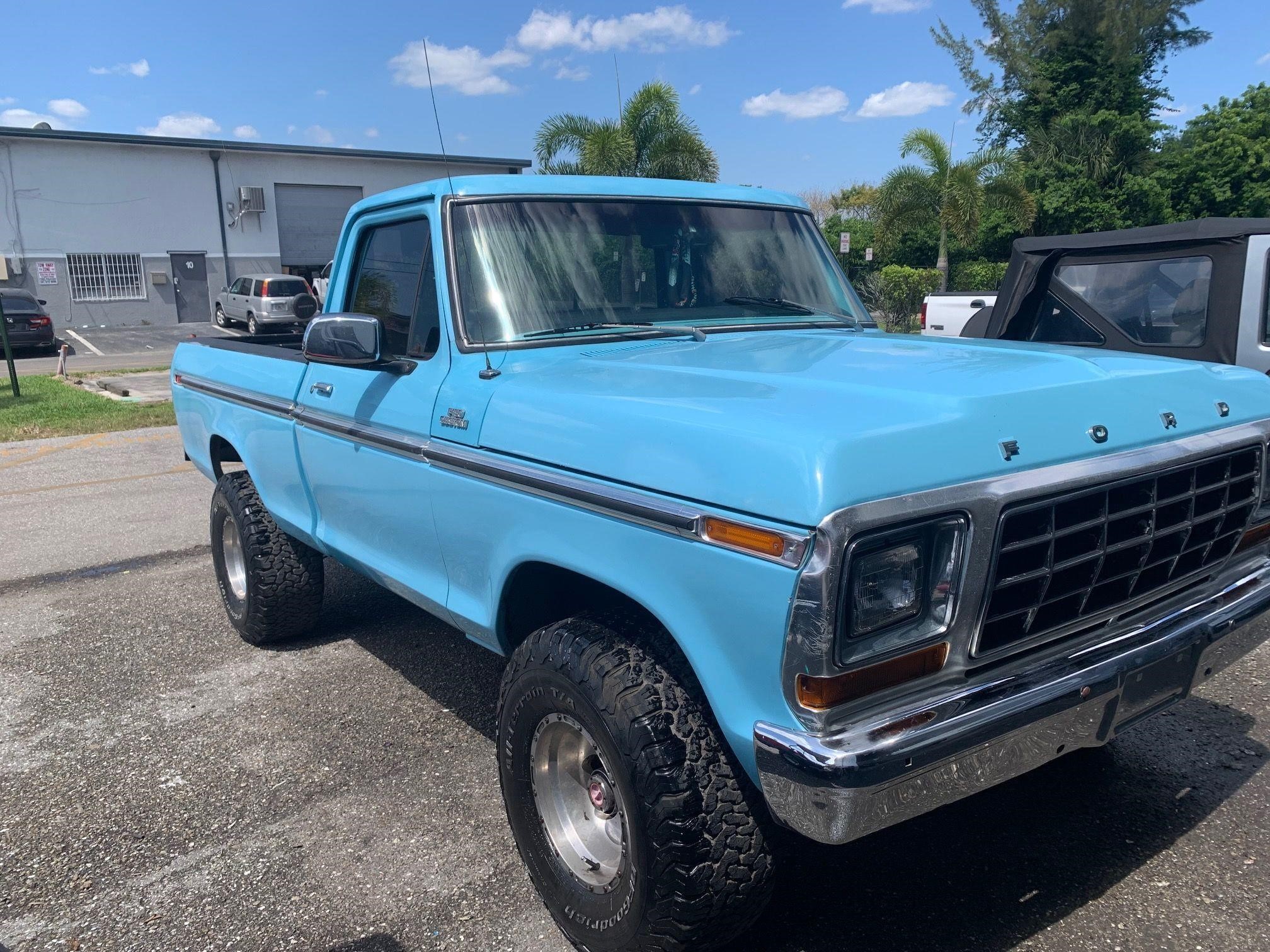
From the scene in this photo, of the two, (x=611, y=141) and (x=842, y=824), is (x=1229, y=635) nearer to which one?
(x=842, y=824)

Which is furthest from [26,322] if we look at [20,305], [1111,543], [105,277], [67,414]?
[1111,543]

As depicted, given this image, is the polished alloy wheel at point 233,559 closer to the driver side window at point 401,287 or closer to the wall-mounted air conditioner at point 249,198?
the driver side window at point 401,287

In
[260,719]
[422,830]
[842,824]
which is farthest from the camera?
[260,719]

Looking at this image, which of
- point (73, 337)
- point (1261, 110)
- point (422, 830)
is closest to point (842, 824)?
point (422, 830)

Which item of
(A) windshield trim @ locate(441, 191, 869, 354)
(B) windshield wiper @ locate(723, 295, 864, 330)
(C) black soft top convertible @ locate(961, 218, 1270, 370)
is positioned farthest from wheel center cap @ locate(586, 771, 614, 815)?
(C) black soft top convertible @ locate(961, 218, 1270, 370)

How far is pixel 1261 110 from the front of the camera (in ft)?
116

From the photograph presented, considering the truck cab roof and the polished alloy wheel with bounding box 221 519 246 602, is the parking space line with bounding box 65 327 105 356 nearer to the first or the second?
the polished alloy wheel with bounding box 221 519 246 602

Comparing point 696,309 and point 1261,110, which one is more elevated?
point 1261,110

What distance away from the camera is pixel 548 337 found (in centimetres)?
320

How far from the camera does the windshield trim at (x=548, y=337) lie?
3146 millimetres

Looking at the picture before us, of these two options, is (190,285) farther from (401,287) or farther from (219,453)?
(401,287)

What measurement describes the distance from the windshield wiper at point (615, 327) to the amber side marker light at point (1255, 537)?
1.84 metres

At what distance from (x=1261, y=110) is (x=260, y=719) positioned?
42.6 metres

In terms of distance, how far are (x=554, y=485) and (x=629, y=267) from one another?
1262 millimetres
